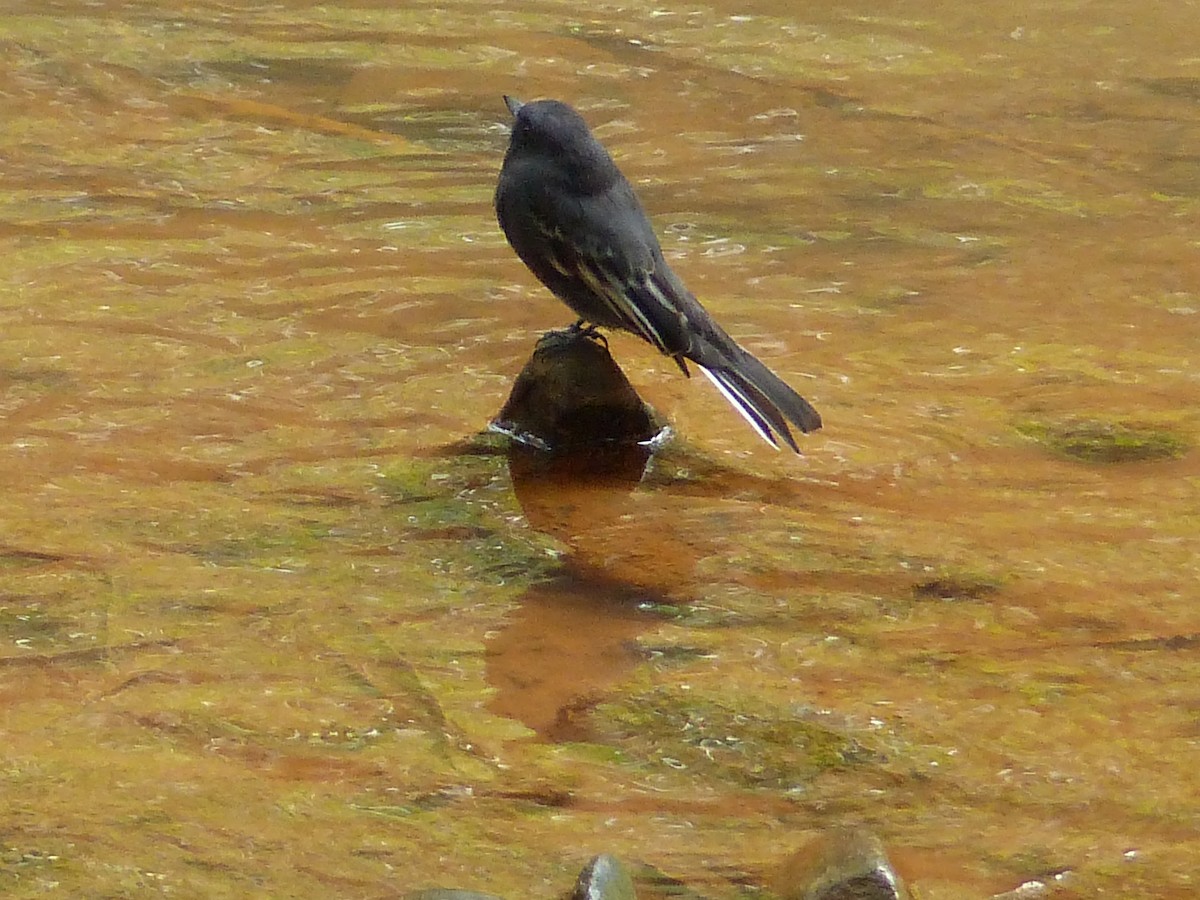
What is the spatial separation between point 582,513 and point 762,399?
1.84ft

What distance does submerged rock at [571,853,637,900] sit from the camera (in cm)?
268

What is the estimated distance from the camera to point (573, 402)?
4.61 m

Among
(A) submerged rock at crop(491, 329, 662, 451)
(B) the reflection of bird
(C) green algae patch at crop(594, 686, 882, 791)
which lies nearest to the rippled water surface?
(C) green algae patch at crop(594, 686, 882, 791)

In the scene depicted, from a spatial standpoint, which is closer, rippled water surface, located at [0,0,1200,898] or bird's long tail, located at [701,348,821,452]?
rippled water surface, located at [0,0,1200,898]

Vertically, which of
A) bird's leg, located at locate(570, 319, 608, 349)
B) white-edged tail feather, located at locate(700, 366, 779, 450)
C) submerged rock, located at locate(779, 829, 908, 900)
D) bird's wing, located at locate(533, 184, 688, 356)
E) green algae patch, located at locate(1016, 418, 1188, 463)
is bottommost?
submerged rock, located at locate(779, 829, 908, 900)

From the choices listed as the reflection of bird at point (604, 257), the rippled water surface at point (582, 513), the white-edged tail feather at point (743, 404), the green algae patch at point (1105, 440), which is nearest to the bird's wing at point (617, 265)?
the reflection of bird at point (604, 257)

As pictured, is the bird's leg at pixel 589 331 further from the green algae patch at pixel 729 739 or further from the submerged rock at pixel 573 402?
the green algae patch at pixel 729 739

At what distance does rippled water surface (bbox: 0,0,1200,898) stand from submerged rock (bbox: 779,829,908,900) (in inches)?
4.4

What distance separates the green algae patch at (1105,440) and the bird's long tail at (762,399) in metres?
0.84

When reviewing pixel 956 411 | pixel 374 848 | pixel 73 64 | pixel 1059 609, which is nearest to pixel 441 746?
pixel 374 848

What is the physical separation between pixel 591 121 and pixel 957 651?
466 centimetres

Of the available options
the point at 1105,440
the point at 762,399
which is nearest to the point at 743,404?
the point at 762,399

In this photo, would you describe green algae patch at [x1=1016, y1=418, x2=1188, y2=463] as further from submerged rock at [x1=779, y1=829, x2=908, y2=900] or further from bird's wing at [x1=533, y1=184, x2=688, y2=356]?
submerged rock at [x1=779, y1=829, x2=908, y2=900]

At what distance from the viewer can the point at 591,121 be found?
7855 millimetres
